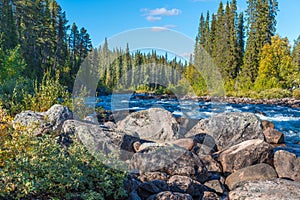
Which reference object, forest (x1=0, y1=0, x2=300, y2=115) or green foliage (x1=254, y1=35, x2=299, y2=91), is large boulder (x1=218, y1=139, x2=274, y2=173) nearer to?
forest (x1=0, y1=0, x2=300, y2=115)

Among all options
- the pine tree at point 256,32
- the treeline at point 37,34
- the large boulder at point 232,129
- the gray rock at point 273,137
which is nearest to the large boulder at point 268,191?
the large boulder at point 232,129

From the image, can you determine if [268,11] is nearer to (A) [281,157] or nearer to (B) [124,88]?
(B) [124,88]

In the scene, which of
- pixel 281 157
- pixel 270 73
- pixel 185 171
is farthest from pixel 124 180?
pixel 270 73

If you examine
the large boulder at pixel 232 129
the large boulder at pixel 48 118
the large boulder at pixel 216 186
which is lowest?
the large boulder at pixel 216 186

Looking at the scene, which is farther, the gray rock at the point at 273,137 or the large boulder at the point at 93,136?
the gray rock at the point at 273,137

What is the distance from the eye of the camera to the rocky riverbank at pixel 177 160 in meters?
3.84

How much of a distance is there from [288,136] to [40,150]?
31.2ft

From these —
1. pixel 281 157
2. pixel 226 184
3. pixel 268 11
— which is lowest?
pixel 226 184

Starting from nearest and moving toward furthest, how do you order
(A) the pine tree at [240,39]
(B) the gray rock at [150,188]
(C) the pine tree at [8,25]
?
(B) the gray rock at [150,188] → (C) the pine tree at [8,25] → (A) the pine tree at [240,39]

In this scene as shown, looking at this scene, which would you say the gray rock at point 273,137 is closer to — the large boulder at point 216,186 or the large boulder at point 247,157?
the large boulder at point 247,157

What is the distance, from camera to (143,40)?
605 centimetres

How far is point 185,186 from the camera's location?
416cm

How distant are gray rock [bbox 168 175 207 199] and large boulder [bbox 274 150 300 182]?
2.04 meters

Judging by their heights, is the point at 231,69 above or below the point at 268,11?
below
